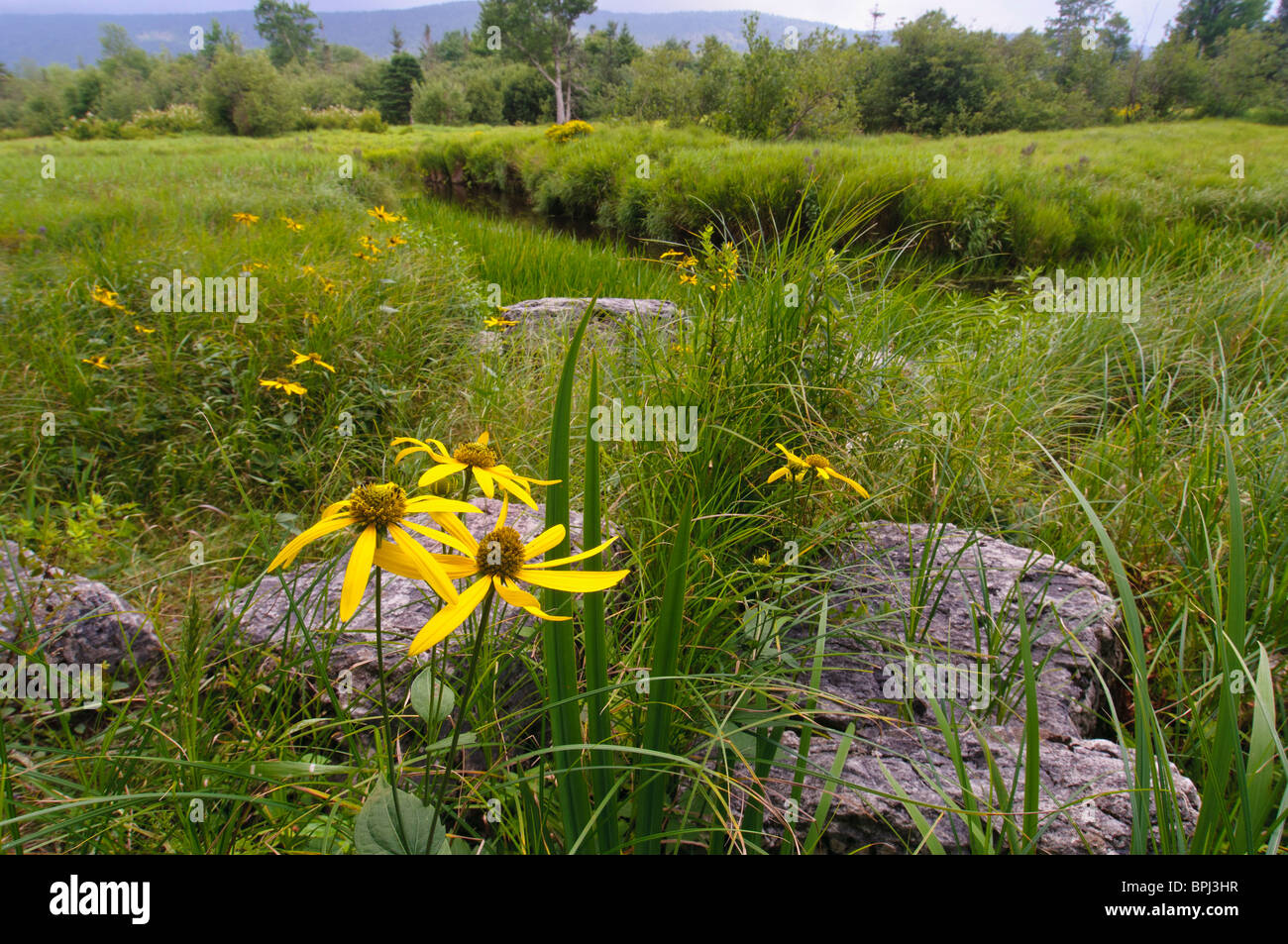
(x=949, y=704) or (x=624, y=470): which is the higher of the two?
(x=624, y=470)

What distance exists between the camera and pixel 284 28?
18.9 m

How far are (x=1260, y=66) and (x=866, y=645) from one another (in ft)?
52.7

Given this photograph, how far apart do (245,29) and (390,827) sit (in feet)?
84.0

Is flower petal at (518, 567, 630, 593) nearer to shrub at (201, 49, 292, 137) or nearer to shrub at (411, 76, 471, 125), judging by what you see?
shrub at (201, 49, 292, 137)

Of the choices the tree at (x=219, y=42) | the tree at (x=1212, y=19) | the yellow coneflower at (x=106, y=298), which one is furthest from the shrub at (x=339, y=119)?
the tree at (x=1212, y=19)

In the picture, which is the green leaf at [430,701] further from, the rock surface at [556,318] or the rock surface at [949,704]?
the rock surface at [556,318]

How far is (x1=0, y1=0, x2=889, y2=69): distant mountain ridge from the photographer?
11.4m

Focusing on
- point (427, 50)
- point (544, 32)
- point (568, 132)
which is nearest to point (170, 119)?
point (568, 132)

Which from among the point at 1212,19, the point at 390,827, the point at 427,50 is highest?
the point at 427,50

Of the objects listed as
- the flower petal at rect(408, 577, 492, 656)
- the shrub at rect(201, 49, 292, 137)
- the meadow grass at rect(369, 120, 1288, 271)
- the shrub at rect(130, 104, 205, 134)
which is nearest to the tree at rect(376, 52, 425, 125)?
the shrub at rect(201, 49, 292, 137)

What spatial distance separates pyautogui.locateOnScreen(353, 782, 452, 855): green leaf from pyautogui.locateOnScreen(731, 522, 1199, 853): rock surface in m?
0.42

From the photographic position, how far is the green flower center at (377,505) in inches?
24.0

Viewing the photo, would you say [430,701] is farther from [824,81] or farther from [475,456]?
[824,81]
